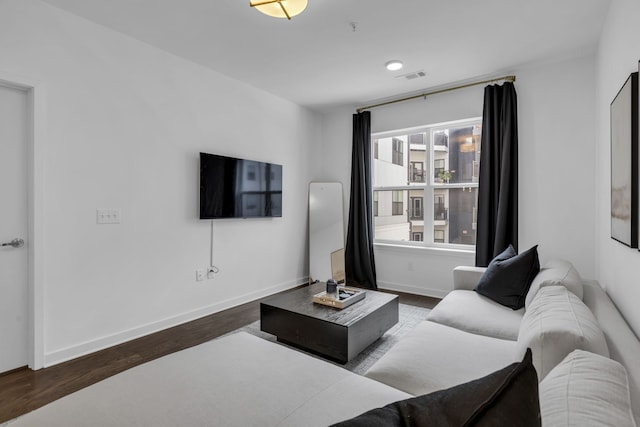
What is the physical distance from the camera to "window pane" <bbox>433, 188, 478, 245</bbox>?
13.2ft

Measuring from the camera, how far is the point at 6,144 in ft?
7.41

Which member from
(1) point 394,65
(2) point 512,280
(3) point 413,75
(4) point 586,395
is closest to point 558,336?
(4) point 586,395

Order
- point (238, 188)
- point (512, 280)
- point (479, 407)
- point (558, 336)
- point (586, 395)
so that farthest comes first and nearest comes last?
1. point (238, 188)
2. point (512, 280)
3. point (558, 336)
4. point (586, 395)
5. point (479, 407)

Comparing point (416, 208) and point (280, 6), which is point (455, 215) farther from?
point (280, 6)

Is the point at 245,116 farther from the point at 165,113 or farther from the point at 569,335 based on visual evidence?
the point at 569,335

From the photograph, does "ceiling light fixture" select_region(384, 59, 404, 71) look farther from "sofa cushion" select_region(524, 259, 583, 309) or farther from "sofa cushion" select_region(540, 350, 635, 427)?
"sofa cushion" select_region(540, 350, 635, 427)

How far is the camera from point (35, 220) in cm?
231

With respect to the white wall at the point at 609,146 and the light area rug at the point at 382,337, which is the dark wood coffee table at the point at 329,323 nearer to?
the light area rug at the point at 382,337

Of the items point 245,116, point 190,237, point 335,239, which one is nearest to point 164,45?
point 245,116

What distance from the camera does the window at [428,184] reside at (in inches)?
159

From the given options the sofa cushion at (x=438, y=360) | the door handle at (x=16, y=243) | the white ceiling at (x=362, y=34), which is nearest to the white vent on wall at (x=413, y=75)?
the white ceiling at (x=362, y=34)

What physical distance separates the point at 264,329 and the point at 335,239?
2.26m

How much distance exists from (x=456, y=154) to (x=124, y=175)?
3731 millimetres

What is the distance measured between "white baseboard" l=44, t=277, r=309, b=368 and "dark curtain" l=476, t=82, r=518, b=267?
108 inches
